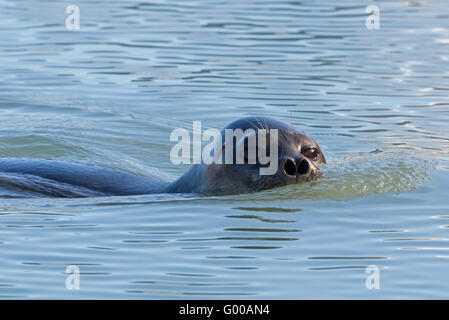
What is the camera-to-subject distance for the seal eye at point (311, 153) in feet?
25.8

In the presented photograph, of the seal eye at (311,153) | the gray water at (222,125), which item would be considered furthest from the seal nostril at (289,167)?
the gray water at (222,125)

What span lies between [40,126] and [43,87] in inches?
82.4

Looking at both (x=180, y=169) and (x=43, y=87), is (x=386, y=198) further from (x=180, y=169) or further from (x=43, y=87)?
(x=43, y=87)

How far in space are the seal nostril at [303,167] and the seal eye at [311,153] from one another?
0.28ft

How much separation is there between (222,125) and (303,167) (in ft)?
15.7

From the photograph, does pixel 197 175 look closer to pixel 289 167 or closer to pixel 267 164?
pixel 267 164

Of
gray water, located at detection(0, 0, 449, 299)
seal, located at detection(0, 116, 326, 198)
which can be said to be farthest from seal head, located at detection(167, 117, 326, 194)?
gray water, located at detection(0, 0, 449, 299)

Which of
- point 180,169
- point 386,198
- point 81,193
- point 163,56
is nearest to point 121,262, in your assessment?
point 81,193

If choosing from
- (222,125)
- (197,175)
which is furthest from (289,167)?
(222,125)

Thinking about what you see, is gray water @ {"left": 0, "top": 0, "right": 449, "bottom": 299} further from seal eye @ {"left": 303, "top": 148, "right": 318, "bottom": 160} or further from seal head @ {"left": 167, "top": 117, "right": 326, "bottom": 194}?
seal eye @ {"left": 303, "top": 148, "right": 318, "bottom": 160}

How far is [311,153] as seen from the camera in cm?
790

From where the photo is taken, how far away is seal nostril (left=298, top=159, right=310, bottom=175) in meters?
7.78

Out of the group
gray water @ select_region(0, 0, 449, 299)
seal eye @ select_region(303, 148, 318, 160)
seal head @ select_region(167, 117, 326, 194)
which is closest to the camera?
gray water @ select_region(0, 0, 449, 299)

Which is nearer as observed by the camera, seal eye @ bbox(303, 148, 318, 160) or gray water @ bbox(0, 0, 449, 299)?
gray water @ bbox(0, 0, 449, 299)
